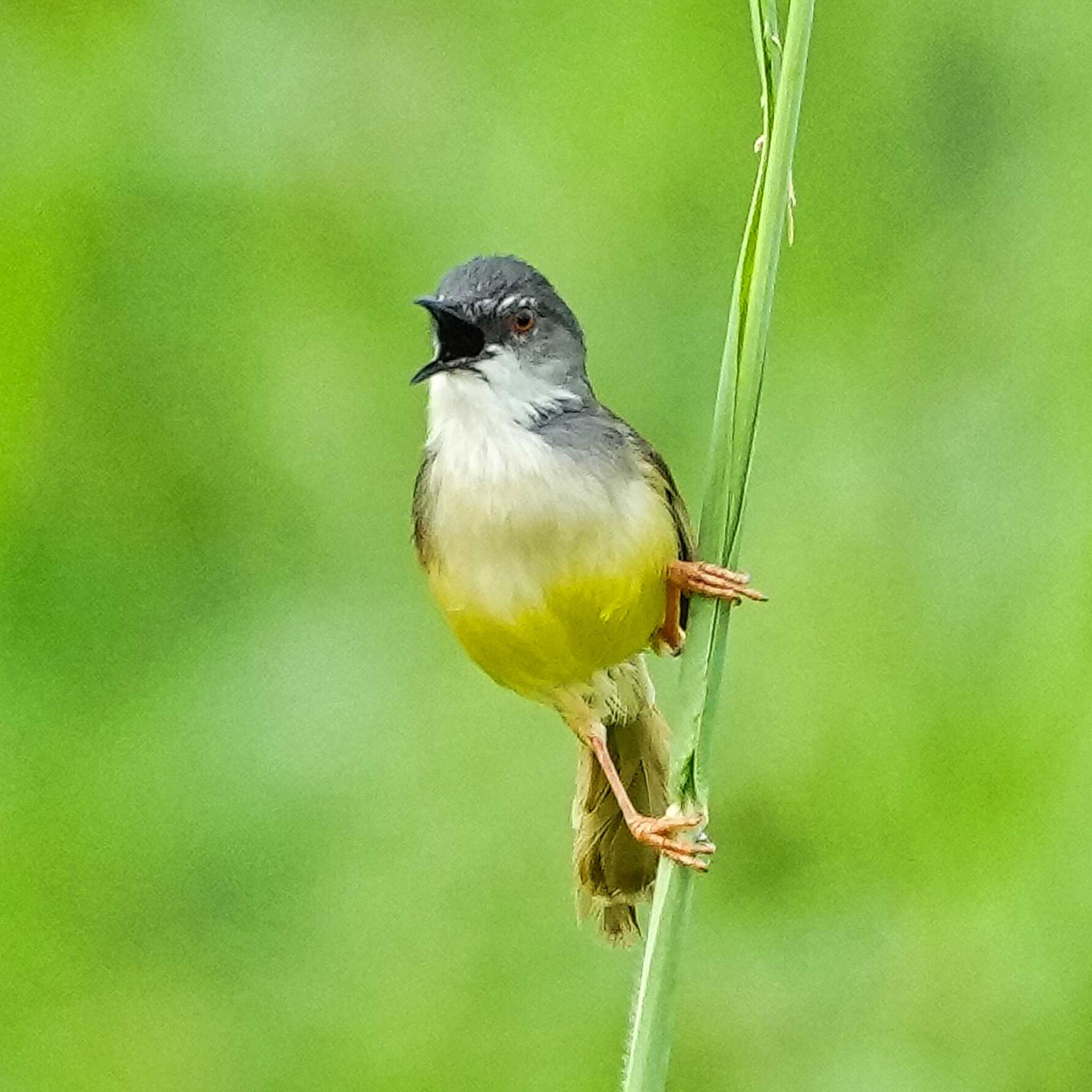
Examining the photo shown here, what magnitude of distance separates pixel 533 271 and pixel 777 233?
3.25 feet

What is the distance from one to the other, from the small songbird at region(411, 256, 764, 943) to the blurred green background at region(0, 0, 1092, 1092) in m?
0.64

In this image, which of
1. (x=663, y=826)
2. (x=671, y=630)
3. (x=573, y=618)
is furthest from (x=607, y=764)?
(x=663, y=826)

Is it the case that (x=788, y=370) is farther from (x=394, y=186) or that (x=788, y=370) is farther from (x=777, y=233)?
(x=777, y=233)

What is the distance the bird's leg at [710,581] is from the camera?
2.30 meters

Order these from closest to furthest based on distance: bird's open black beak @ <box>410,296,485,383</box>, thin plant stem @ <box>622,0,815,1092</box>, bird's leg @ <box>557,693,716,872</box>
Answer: thin plant stem @ <box>622,0,815,1092</box> < bird's open black beak @ <box>410,296,485,383</box> < bird's leg @ <box>557,693,716,872</box>

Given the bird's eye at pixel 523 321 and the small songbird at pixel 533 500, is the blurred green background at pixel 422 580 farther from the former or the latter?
the bird's eye at pixel 523 321

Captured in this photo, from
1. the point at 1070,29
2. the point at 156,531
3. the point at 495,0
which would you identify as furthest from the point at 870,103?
the point at 156,531

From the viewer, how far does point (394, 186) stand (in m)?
4.46

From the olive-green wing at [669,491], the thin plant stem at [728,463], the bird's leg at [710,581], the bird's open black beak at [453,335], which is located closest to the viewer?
the thin plant stem at [728,463]

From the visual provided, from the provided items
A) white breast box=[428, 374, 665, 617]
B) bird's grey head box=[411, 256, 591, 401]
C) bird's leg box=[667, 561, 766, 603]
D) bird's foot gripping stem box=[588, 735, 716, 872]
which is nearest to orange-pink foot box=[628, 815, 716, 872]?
bird's foot gripping stem box=[588, 735, 716, 872]

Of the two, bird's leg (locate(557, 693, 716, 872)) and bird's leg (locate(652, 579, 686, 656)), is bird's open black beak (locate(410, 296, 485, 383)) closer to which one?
bird's leg (locate(652, 579, 686, 656))

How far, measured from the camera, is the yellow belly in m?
2.95

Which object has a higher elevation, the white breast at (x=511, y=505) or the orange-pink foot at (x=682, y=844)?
the white breast at (x=511, y=505)

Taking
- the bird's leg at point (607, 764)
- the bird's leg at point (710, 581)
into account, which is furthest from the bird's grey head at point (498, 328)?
the bird's leg at point (607, 764)
